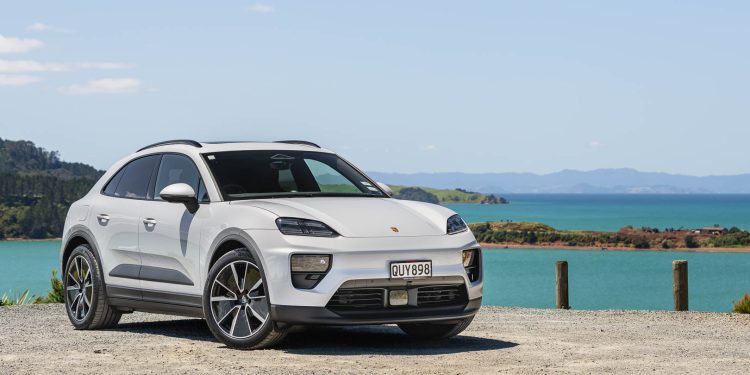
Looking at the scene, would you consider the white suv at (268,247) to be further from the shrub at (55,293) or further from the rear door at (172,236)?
the shrub at (55,293)

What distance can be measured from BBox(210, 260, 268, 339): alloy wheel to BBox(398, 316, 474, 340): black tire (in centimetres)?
168

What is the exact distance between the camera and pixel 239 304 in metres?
9.41

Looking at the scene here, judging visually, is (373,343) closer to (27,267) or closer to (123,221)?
(123,221)

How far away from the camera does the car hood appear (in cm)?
911

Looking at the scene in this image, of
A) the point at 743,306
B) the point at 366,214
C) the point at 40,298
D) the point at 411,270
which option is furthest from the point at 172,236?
the point at 40,298

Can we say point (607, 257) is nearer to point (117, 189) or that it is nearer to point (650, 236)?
point (650, 236)

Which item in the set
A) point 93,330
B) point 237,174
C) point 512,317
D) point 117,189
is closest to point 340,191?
point 237,174

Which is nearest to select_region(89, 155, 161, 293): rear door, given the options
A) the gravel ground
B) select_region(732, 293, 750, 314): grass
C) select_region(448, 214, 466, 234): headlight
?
the gravel ground

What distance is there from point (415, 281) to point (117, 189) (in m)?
3.84

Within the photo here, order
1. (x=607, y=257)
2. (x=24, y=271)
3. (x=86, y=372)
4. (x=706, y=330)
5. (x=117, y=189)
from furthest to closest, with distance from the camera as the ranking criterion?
(x=607, y=257) → (x=24, y=271) → (x=706, y=330) → (x=117, y=189) → (x=86, y=372)

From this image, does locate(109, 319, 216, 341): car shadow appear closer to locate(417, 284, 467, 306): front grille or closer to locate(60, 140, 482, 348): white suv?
locate(60, 140, 482, 348): white suv

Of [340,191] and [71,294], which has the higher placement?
[340,191]

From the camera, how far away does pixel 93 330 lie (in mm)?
11680

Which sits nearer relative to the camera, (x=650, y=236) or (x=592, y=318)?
(x=592, y=318)
